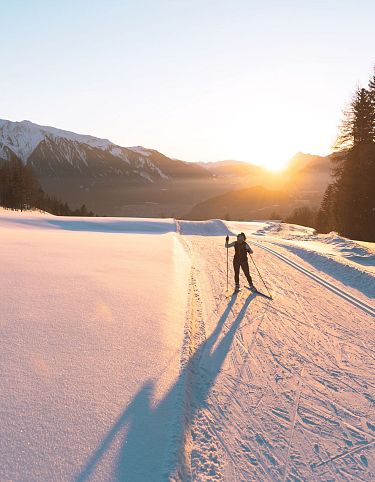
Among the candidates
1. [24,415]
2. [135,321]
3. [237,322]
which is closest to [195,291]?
[237,322]

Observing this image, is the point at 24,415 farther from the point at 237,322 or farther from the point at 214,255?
the point at 214,255

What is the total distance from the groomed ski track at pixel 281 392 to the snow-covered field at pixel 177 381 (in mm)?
21

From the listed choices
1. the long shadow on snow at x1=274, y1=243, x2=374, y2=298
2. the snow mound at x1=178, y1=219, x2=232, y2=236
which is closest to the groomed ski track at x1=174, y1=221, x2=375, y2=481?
the long shadow on snow at x1=274, y1=243, x2=374, y2=298

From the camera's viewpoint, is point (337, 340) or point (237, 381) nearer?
point (237, 381)

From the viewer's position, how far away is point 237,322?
8.38m

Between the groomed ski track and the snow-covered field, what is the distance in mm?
21

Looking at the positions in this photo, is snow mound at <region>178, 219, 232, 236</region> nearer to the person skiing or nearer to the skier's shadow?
the person skiing

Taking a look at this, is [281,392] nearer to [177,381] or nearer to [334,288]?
[177,381]

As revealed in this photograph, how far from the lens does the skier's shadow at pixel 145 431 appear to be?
11.6 feet

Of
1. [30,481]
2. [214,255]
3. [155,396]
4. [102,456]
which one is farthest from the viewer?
[214,255]

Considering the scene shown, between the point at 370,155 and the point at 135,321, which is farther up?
the point at 370,155

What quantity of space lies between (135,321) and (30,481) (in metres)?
4.19

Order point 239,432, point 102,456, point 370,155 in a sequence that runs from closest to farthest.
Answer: point 102,456
point 239,432
point 370,155

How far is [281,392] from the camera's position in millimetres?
5336
